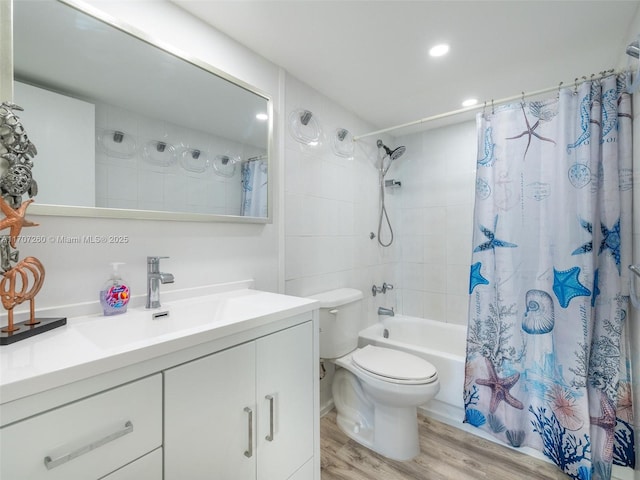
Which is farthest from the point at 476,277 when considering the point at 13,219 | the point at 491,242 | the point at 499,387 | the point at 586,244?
the point at 13,219

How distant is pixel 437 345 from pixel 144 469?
8.03 ft

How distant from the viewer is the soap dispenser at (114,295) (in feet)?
3.39

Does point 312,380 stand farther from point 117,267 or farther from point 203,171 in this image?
point 203,171

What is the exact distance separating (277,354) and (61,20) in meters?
1.37

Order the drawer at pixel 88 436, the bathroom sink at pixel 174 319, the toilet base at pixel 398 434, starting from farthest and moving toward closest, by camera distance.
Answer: the toilet base at pixel 398 434
the bathroom sink at pixel 174 319
the drawer at pixel 88 436

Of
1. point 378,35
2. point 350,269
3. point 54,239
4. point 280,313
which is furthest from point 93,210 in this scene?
point 350,269

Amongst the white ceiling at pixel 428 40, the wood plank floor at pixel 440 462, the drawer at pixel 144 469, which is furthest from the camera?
the wood plank floor at pixel 440 462

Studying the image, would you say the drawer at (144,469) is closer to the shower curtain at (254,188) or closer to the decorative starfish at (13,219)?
the decorative starfish at (13,219)

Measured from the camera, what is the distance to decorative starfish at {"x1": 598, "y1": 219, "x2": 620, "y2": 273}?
4.66 ft

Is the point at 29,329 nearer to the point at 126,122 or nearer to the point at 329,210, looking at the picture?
the point at 126,122

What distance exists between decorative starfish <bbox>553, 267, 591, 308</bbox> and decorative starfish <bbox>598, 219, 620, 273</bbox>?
15 cm

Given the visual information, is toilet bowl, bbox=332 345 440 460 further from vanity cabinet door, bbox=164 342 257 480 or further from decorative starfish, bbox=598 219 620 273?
decorative starfish, bbox=598 219 620 273

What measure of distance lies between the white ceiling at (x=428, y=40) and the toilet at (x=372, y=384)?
1.43 metres

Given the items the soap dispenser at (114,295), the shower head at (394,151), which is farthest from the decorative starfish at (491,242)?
the soap dispenser at (114,295)
